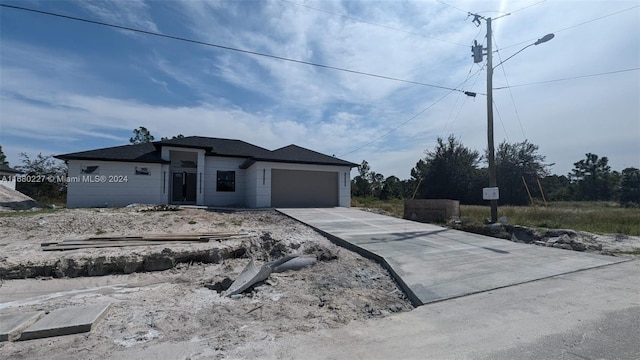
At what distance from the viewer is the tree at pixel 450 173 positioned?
40250mm

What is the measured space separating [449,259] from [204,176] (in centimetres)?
1695

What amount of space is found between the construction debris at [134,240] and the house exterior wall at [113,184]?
10.7 meters

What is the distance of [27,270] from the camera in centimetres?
731

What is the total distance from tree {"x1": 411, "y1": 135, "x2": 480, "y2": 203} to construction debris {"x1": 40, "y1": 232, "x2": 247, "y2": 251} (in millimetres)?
35107

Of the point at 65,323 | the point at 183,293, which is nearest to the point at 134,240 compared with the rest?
the point at 183,293

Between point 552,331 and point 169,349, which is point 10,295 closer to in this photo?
point 169,349

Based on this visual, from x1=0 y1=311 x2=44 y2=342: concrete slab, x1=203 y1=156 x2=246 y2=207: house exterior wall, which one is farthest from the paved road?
x1=203 y1=156 x2=246 y2=207: house exterior wall

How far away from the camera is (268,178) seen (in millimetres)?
20016

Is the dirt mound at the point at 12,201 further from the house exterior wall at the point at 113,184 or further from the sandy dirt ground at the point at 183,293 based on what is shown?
the sandy dirt ground at the point at 183,293

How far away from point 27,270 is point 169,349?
5956mm

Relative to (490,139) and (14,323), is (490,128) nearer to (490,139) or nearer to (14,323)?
(490,139)

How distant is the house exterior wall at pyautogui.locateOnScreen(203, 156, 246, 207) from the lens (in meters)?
21.5

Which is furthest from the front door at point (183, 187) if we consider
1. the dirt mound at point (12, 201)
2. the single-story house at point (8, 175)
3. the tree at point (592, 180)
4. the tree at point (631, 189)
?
the tree at point (592, 180)

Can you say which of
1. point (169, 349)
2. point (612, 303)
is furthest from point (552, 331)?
point (169, 349)
